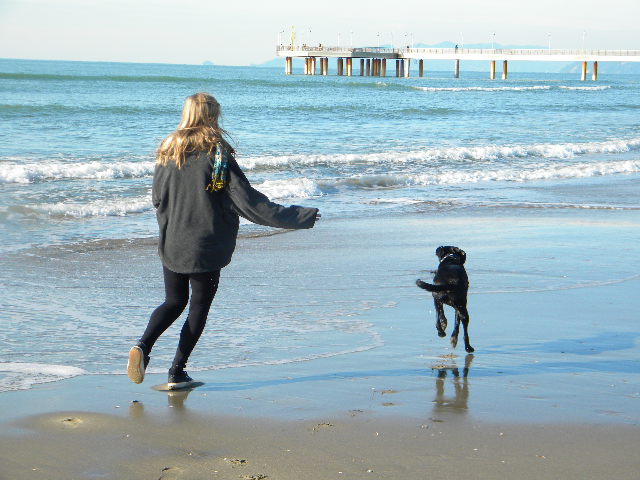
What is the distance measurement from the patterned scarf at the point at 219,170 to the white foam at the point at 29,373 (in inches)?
50.0

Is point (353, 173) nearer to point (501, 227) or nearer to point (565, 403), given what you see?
point (501, 227)

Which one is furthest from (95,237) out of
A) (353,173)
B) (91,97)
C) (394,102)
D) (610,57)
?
(610,57)

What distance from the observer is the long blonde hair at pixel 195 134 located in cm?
393

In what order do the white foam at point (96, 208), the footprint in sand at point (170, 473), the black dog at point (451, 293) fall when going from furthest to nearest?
the white foam at point (96, 208), the black dog at point (451, 293), the footprint in sand at point (170, 473)

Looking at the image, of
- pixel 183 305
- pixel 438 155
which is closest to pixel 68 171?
pixel 438 155

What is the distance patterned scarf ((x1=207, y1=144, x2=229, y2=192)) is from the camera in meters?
3.92

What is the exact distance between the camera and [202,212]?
398 centimetres

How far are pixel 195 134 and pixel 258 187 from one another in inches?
388

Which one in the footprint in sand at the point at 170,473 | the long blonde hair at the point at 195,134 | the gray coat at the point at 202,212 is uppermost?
the long blonde hair at the point at 195,134

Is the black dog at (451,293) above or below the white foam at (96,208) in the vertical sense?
above

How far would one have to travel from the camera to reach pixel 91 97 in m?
39.7

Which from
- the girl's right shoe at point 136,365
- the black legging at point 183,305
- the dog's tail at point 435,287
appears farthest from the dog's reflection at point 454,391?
the girl's right shoe at point 136,365

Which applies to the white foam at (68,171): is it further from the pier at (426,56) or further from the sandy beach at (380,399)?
the pier at (426,56)

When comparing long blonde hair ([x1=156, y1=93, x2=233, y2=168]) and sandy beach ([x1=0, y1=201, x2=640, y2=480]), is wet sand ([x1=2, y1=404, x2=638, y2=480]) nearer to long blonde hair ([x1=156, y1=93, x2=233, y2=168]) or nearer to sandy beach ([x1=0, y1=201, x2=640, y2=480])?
sandy beach ([x1=0, y1=201, x2=640, y2=480])
